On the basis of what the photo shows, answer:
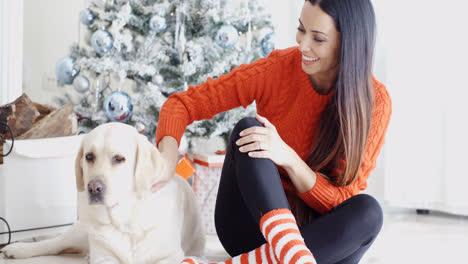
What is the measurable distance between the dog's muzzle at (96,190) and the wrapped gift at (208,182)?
1.04 metres

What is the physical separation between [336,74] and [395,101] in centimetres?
148

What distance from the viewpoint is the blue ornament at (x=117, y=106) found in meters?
2.53

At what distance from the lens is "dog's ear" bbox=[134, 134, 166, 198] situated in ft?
4.38

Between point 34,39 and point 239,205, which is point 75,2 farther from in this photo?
point 239,205

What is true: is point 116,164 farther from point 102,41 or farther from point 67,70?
point 67,70

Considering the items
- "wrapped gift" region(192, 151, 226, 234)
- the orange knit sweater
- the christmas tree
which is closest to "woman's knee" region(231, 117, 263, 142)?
the orange knit sweater

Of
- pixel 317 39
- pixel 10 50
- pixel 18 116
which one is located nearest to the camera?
pixel 317 39

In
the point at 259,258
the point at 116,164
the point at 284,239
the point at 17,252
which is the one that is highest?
the point at 116,164

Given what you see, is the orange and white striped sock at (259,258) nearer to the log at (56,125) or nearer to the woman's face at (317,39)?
the woman's face at (317,39)

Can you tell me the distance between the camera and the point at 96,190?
1289mm

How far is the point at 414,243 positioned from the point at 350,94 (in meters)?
1.09

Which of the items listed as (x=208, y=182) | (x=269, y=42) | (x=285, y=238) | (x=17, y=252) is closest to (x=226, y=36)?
(x=269, y=42)

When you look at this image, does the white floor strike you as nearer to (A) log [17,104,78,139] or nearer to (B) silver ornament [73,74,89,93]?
(A) log [17,104,78,139]

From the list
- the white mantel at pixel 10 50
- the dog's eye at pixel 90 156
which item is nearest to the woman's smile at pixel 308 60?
the dog's eye at pixel 90 156
